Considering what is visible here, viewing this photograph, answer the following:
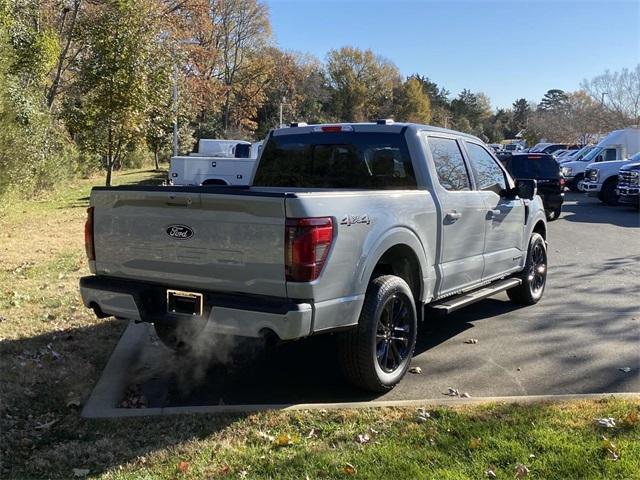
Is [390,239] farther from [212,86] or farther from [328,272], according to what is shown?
[212,86]

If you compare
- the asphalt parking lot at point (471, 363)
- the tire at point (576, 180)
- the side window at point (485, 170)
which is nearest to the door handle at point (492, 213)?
the side window at point (485, 170)

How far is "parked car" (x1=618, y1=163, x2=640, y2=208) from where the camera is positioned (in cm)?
1836

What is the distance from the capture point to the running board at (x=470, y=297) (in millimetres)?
5273

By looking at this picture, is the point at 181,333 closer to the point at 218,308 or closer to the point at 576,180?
the point at 218,308

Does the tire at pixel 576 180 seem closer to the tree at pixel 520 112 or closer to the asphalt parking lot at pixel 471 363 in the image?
the asphalt parking lot at pixel 471 363

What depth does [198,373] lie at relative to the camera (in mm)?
5023

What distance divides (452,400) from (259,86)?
208 ft

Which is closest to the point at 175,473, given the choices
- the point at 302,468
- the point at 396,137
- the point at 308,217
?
the point at 302,468

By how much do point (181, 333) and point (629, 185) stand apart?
17937 mm

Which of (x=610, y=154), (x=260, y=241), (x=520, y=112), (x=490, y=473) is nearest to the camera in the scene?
(x=490, y=473)

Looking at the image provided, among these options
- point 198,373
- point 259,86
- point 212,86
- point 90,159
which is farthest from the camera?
point 259,86

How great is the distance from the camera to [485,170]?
633 cm

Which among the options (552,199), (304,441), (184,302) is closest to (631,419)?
(304,441)

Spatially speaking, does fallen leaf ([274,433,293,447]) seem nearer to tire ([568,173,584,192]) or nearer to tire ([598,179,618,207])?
tire ([598,179,618,207])
